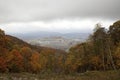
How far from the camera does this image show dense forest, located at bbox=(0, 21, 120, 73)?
5959cm

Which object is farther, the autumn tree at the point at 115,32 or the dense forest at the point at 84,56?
the autumn tree at the point at 115,32

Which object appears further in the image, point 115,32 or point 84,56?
point 84,56

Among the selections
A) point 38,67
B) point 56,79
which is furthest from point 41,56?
point 56,79

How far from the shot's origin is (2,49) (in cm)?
6031

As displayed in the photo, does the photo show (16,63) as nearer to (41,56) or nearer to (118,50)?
(118,50)

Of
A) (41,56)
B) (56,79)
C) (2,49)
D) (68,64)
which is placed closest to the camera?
(56,79)

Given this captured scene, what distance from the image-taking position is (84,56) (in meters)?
75.8

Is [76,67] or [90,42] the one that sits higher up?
[90,42]

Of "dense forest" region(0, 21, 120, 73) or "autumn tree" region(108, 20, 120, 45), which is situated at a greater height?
"autumn tree" region(108, 20, 120, 45)

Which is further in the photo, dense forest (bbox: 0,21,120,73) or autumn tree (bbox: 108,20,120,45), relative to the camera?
autumn tree (bbox: 108,20,120,45)

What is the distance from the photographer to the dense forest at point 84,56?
59594 millimetres

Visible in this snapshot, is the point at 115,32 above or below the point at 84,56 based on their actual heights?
above

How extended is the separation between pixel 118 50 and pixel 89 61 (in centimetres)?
1330

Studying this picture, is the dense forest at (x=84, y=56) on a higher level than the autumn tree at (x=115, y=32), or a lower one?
lower
